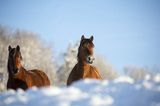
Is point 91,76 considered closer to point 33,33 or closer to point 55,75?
point 55,75

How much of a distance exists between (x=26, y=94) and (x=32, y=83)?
7059 mm

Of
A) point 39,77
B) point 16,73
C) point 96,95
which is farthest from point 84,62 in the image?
point 96,95

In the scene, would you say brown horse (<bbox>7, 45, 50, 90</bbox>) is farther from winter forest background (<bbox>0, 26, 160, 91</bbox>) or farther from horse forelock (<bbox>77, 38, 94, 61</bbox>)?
winter forest background (<bbox>0, 26, 160, 91</bbox>)

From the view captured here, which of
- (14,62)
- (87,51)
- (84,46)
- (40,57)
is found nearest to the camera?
(14,62)

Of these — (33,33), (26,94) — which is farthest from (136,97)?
(33,33)

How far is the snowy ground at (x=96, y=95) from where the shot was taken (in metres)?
8.25

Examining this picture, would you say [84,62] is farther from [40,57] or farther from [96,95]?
[40,57]

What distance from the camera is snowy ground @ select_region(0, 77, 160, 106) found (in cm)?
825

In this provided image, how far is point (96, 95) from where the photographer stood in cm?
834

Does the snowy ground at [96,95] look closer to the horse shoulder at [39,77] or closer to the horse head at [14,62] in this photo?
the horse head at [14,62]

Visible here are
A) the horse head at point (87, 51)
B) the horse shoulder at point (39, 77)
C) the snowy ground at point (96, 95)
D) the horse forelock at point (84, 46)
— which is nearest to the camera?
the snowy ground at point (96, 95)

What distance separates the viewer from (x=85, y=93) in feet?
27.8

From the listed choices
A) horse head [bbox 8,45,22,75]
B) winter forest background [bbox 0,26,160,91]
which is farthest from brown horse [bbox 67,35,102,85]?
winter forest background [bbox 0,26,160,91]

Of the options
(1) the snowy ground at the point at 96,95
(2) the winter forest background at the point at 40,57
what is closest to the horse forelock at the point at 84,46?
(1) the snowy ground at the point at 96,95
